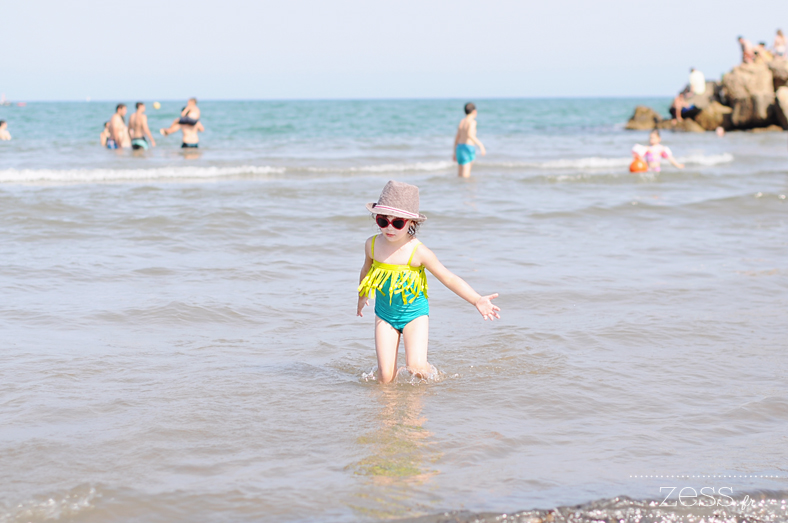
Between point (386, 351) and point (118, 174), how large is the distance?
12065 millimetres

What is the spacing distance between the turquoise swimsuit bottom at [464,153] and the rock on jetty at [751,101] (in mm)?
19297

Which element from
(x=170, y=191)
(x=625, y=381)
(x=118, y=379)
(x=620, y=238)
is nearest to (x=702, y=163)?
(x=620, y=238)

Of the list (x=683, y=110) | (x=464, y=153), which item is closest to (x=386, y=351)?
(x=464, y=153)

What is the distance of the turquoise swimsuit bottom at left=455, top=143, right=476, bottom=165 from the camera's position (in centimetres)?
1501

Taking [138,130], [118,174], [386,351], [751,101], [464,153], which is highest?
[751,101]

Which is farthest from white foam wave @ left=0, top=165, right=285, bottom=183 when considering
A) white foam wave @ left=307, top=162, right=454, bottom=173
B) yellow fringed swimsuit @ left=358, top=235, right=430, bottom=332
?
yellow fringed swimsuit @ left=358, top=235, right=430, bottom=332

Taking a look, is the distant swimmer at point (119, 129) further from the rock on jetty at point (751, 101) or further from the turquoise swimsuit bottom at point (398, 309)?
the rock on jetty at point (751, 101)

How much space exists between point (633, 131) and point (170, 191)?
1076 inches

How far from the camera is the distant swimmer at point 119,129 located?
64.5ft

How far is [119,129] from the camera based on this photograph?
2005cm

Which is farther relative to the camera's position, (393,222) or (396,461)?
(393,222)

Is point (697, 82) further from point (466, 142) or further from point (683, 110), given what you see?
point (466, 142)

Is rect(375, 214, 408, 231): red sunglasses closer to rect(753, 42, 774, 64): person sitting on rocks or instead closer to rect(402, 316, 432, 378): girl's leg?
rect(402, 316, 432, 378): girl's leg

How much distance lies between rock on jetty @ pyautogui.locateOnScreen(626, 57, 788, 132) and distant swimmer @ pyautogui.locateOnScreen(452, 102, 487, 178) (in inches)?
759
